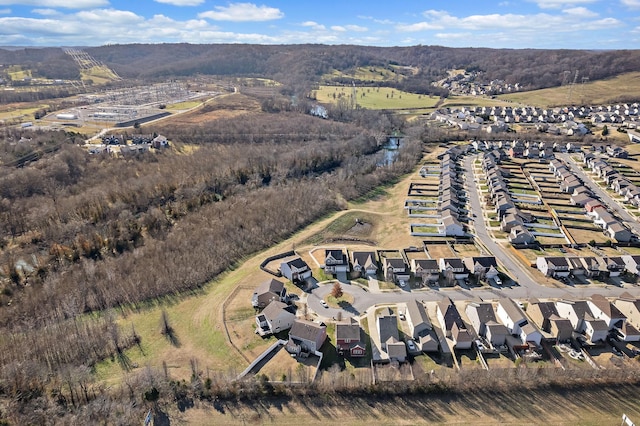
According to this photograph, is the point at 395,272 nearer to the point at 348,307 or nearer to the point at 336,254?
the point at 336,254

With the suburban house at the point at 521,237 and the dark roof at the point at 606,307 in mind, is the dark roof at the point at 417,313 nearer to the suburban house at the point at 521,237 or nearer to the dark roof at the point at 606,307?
the dark roof at the point at 606,307

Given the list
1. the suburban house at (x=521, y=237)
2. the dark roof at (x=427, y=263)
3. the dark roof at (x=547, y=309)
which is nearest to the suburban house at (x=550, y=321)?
the dark roof at (x=547, y=309)

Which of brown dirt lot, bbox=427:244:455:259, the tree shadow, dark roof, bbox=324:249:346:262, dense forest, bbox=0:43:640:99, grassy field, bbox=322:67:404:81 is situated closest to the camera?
the tree shadow

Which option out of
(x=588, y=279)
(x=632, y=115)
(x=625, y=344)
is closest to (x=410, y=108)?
(x=632, y=115)

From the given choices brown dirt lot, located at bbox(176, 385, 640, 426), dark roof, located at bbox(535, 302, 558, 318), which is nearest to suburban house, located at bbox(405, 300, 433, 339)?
brown dirt lot, located at bbox(176, 385, 640, 426)

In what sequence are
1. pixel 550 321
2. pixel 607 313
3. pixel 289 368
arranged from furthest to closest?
pixel 550 321 < pixel 607 313 < pixel 289 368

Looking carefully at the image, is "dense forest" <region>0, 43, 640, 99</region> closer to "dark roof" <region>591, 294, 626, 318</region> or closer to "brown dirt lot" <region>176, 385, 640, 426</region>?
"dark roof" <region>591, 294, 626, 318</region>

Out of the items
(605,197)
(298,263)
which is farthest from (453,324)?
(605,197)
